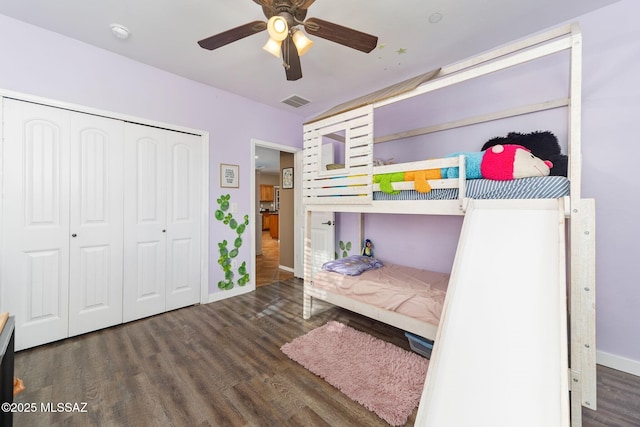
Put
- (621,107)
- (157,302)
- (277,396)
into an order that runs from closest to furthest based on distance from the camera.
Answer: (277,396) < (621,107) < (157,302)

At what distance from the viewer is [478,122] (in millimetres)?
2393

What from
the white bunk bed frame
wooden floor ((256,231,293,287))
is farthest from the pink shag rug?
wooden floor ((256,231,293,287))

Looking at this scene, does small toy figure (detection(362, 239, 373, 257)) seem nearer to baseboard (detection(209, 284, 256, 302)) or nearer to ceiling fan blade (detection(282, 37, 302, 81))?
baseboard (detection(209, 284, 256, 302))

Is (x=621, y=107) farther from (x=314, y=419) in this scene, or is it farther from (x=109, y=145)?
(x=109, y=145)

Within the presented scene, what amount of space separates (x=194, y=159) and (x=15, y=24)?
1610 millimetres

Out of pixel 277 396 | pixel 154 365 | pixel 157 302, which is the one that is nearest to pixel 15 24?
pixel 157 302

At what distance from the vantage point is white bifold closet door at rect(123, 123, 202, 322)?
8.32 ft

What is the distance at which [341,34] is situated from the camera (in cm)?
155

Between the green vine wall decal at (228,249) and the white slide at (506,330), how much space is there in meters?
2.71

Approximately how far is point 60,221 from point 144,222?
→ 0.62 m

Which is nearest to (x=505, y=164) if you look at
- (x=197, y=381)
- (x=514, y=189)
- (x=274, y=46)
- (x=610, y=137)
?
(x=514, y=189)

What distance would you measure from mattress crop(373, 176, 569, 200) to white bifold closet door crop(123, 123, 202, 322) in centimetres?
265

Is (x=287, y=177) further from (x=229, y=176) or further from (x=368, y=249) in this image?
(x=368, y=249)

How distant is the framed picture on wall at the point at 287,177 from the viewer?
440 centimetres
